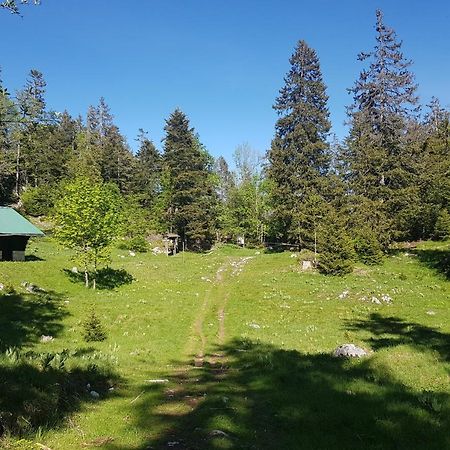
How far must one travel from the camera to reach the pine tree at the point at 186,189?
7500cm

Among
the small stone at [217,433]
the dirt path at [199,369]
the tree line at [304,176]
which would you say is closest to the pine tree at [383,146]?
the tree line at [304,176]

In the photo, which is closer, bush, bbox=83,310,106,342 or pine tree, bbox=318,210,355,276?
bush, bbox=83,310,106,342

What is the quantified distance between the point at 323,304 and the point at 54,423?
2526 centimetres

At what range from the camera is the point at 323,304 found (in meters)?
32.5

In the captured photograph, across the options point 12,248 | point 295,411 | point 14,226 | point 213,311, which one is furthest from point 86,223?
point 295,411

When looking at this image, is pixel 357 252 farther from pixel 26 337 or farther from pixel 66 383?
pixel 66 383

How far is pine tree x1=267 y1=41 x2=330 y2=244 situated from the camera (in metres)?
60.8

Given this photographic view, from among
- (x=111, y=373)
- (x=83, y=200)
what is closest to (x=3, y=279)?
(x=83, y=200)

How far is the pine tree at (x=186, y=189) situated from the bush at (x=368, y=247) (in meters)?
32.1

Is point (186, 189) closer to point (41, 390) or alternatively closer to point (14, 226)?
point (14, 226)

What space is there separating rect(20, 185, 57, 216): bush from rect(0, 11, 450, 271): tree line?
0.88ft

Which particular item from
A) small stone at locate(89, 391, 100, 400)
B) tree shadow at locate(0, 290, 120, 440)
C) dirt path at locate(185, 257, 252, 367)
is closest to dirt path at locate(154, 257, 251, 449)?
dirt path at locate(185, 257, 252, 367)

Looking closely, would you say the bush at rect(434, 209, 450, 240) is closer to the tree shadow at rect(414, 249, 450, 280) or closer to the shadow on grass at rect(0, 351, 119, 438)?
the tree shadow at rect(414, 249, 450, 280)

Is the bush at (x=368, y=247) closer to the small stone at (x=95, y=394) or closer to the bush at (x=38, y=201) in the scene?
the small stone at (x=95, y=394)
